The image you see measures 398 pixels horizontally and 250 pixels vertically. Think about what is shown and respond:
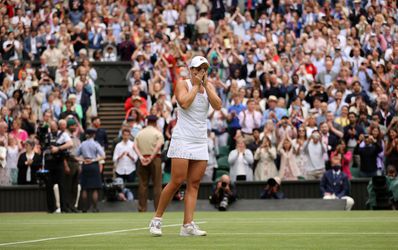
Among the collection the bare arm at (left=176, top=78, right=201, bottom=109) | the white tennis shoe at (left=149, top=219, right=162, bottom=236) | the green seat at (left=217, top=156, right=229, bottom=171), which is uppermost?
the bare arm at (left=176, top=78, right=201, bottom=109)

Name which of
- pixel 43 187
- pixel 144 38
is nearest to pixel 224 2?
pixel 144 38

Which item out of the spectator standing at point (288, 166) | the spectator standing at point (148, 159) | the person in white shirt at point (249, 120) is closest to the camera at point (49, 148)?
the spectator standing at point (148, 159)

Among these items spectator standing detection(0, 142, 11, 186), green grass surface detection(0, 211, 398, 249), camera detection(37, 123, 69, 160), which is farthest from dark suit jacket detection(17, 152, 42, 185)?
green grass surface detection(0, 211, 398, 249)

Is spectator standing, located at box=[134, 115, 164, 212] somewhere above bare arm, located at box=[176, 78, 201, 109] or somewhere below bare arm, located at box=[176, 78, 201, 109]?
below

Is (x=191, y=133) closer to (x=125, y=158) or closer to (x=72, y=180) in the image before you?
(x=72, y=180)

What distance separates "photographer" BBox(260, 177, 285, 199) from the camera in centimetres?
2431

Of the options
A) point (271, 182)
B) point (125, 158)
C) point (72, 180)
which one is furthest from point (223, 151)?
point (72, 180)

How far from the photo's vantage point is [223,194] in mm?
23922

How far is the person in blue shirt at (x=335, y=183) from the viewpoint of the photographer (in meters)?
24.3

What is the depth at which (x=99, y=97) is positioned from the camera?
32.8 metres

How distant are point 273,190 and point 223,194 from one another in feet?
4.12

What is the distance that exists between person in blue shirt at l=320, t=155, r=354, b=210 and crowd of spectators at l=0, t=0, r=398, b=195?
4.23ft

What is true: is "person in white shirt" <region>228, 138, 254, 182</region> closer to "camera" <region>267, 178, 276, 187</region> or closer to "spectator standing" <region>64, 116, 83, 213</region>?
"camera" <region>267, 178, 276, 187</region>

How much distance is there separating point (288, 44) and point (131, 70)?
4620mm
